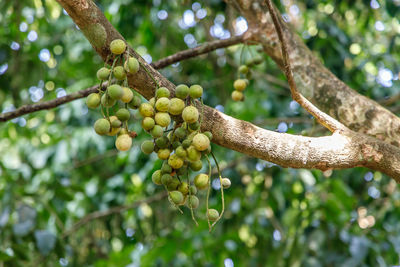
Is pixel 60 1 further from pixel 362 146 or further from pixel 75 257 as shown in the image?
pixel 75 257

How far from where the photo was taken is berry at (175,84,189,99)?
43.9 inches

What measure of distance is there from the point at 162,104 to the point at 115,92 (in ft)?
0.36

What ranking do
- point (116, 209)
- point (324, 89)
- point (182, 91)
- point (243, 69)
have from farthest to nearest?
point (116, 209), point (243, 69), point (324, 89), point (182, 91)

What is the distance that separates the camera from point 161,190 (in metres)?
3.54

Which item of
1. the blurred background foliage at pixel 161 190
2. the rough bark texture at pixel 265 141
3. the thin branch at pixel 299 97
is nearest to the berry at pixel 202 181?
the rough bark texture at pixel 265 141

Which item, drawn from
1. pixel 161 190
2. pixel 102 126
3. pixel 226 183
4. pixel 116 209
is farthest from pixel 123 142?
pixel 161 190

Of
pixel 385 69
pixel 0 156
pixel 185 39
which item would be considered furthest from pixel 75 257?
pixel 385 69

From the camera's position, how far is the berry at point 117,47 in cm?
110

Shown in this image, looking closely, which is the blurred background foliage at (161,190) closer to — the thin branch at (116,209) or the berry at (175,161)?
the thin branch at (116,209)

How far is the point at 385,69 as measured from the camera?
12.0 feet

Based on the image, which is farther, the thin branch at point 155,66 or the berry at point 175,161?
the thin branch at point 155,66

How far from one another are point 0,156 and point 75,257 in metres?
1.49

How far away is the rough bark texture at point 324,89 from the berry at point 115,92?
0.86 metres

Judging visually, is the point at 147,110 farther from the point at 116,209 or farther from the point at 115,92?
the point at 116,209
